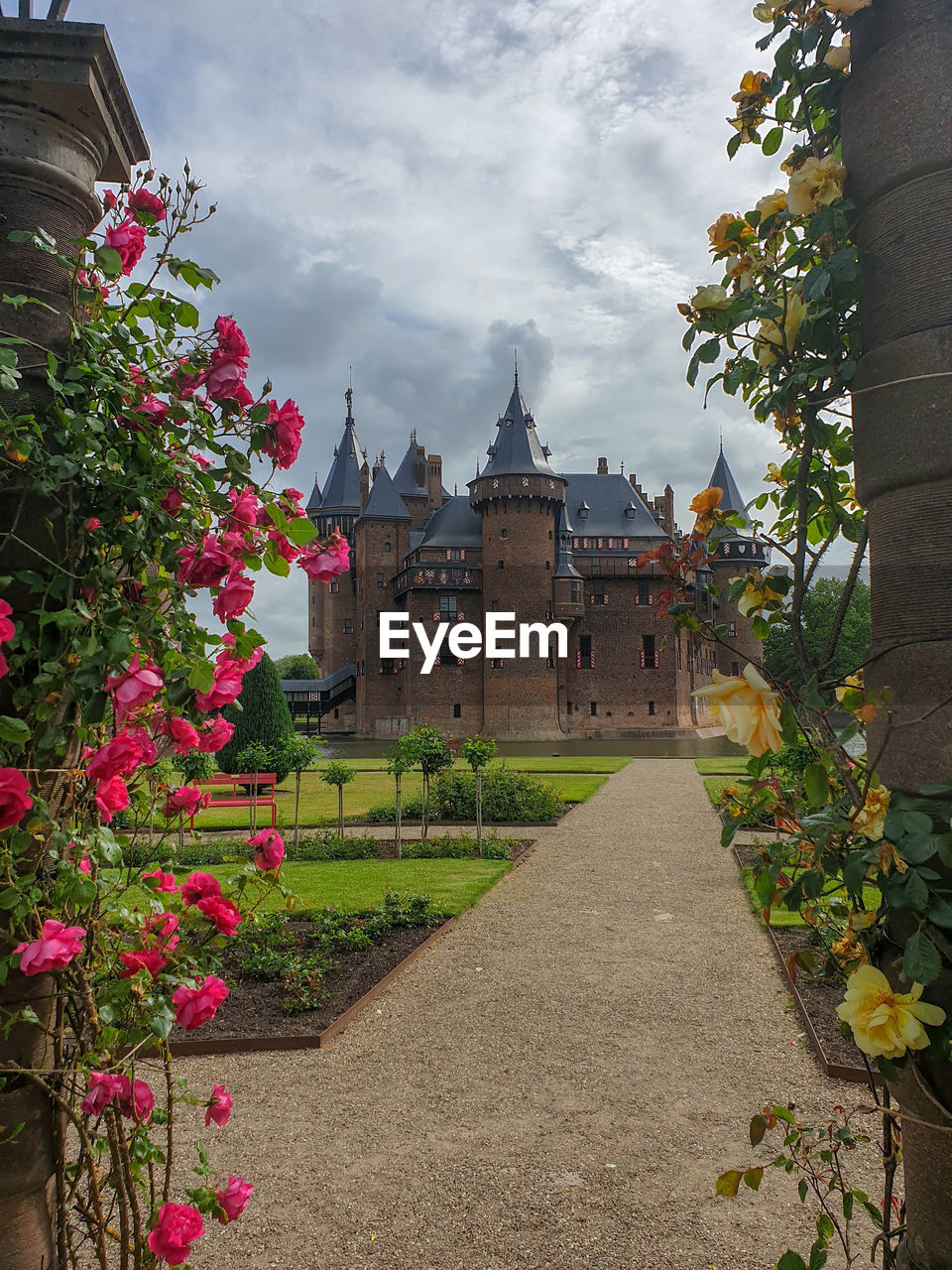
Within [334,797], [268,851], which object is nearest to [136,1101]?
[268,851]

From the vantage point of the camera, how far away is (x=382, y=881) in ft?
33.4

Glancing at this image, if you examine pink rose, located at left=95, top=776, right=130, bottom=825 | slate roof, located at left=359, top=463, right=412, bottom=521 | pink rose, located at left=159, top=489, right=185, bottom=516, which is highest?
slate roof, located at left=359, top=463, right=412, bottom=521

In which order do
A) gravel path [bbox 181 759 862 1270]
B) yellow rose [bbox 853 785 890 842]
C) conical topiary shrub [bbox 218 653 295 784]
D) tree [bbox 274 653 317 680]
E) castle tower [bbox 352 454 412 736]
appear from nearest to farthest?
yellow rose [bbox 853 785 890 842] < gravel path [bbox 181 759 862 1270] < conical topiary shrub [bbox 218 653 295 784] < castle tower [bbox 352 454 412 736] < tree [bbox 274 653 317 680]

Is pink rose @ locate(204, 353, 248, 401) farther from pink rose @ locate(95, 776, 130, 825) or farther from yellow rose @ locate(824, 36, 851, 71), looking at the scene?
yellow rose @ locate(824, 36, 851, 71)

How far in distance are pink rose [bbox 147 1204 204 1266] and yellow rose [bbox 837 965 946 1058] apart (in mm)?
1407

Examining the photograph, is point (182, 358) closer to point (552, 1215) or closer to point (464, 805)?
point (552, 1215)

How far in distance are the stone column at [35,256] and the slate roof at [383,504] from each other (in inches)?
2016

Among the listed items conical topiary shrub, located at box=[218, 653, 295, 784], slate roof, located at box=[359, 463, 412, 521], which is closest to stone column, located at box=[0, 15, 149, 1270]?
conical topiary shrub, located at box=[218, 653, 295, 784]

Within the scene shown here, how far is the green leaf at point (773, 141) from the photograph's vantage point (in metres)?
1.90

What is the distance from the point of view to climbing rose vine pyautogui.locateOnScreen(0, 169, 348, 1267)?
188cm

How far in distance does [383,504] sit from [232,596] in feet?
170

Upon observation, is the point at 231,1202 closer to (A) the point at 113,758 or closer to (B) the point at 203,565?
(A) the point at 113,758

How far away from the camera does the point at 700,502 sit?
202cm

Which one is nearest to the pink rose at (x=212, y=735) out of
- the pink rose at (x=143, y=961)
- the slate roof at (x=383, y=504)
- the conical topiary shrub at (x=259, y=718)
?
the pink rose at (x=143, y=961)
